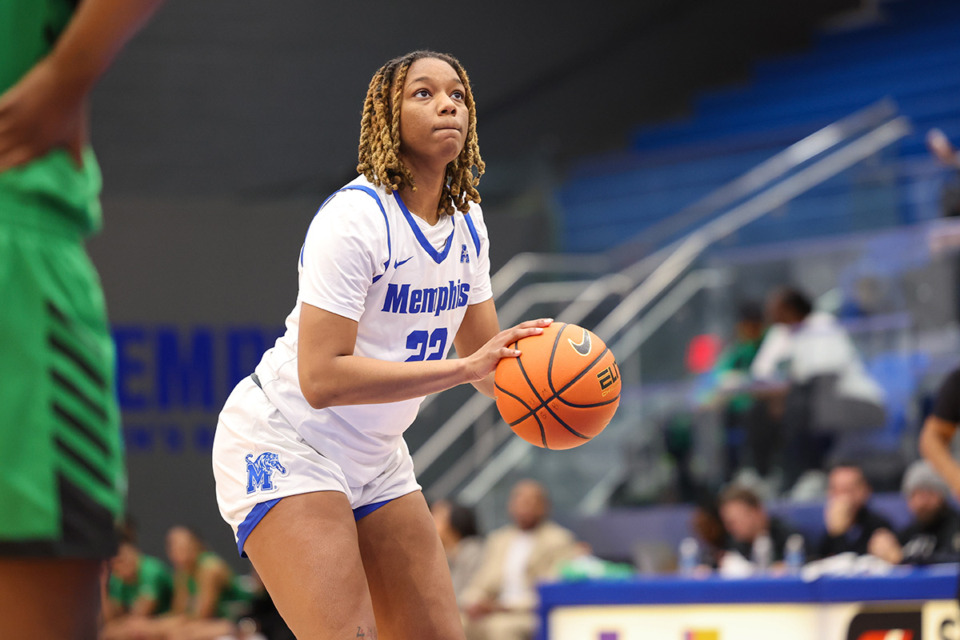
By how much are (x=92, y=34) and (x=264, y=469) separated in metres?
1.77

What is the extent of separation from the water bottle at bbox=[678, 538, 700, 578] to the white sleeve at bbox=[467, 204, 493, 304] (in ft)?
15.9

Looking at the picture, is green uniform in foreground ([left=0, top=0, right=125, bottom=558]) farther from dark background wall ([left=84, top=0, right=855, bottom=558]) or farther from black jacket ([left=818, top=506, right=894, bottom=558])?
dark background wall ([left=84, top=0, right=855, bottom=558])

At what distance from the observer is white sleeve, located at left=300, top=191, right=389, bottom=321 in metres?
3.17

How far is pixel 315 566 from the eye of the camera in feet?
10.3

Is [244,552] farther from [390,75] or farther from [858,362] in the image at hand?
[858,362]

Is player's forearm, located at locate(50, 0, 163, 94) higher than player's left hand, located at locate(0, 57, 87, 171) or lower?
higher

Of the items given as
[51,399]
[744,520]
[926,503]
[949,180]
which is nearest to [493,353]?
[51,399]

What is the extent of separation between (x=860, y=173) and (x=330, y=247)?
8.77 m

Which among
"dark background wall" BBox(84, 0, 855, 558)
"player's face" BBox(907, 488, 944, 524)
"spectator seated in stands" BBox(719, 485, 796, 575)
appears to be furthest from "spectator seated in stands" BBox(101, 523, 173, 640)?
"player's face" BBox(907, 488, 944, 524)

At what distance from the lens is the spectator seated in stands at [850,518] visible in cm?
789

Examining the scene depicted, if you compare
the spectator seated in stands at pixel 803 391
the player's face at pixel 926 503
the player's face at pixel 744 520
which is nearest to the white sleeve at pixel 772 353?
the spectator seated in stands at pixel 803 391

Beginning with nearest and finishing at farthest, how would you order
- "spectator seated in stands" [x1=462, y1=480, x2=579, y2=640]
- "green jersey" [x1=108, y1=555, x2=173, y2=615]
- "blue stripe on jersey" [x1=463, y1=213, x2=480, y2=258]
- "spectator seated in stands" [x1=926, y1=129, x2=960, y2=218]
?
"blue stripe on jersey" [x1=463, y1=213, x2=480, y2=258] < "spectator seated in stands" [x1=462, y1=480, x2=579, y2=640] < "spectator seated in stands" [x1=926, y1=129, x2=960, y2=218] < "green jersey" [x1=108, y1=555, x2=173, y2=615]

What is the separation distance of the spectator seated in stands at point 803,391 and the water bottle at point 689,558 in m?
0.92

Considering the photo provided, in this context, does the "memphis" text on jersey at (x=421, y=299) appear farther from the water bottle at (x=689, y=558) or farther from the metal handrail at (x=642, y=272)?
the metal handrail at (x=642, y=272)
